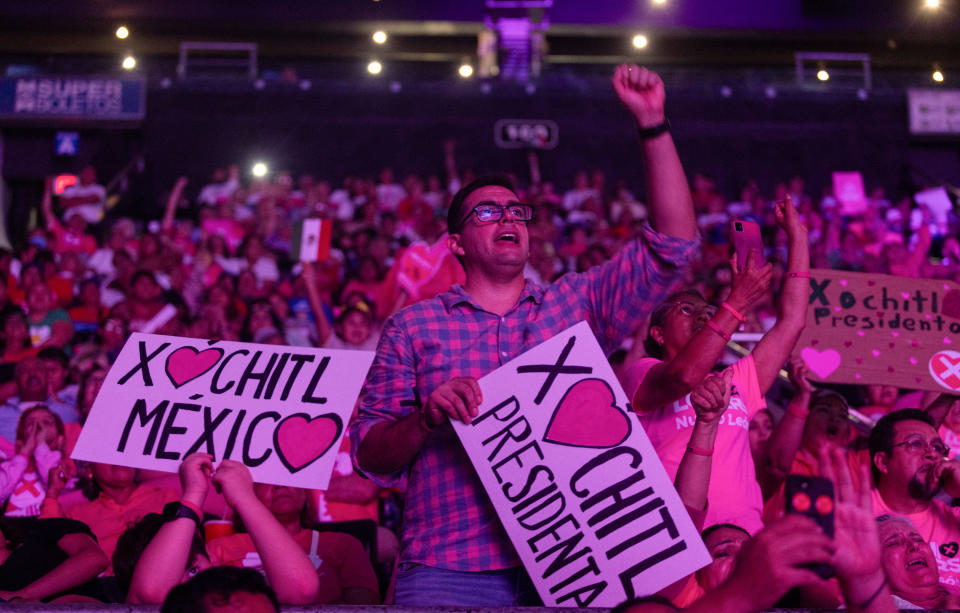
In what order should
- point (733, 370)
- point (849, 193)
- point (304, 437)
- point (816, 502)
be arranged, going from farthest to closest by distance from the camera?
1. point (849, 193)
2. point (733, 370)
3. point (304, 437)
4. point (816, 502)

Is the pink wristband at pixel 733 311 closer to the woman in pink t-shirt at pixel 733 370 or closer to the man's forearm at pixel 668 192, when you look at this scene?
the woman in pink t-shirt at pixel 733 370

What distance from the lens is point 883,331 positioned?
4305mm

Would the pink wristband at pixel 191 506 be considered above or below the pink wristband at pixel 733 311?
below

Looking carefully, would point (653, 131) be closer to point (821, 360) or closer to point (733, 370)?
point (733, 370)

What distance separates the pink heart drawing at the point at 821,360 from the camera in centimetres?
420

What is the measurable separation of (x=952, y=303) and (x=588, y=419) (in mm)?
2623

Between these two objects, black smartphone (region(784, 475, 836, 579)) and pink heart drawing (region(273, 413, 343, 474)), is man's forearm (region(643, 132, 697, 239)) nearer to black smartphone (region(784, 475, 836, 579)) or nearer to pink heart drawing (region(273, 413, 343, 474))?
black smartphone (region(784, 475, 836, 579))

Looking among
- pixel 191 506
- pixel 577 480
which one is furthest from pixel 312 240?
pixel 577 480

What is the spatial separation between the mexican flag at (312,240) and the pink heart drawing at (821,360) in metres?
2.63

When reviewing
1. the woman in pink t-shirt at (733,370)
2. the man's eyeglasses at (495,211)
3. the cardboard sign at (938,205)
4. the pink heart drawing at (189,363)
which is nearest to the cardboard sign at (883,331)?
the woman in pink t-shirt at (733,370)

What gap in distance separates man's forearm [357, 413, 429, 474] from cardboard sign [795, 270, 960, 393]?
2.32 metres

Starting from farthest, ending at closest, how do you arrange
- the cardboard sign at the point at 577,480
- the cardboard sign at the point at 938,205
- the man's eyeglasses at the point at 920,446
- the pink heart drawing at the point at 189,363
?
the cardboard sign at the point at 938,205 < the man's eyeglasses at the point at 920,446 < the pink heart drawing at the point at 189,363 < the cardboard sign at the point at 577,480

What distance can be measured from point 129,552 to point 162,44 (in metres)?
16.7

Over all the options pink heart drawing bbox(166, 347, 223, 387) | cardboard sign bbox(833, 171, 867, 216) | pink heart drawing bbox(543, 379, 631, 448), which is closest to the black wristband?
pink heart drawing bbox(543, 379, 631, 448)
